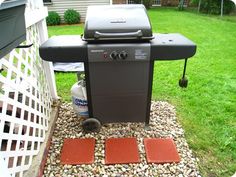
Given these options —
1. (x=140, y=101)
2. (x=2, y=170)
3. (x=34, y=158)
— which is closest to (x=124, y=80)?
(x=140, y=101)

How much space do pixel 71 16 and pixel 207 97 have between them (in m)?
7.43

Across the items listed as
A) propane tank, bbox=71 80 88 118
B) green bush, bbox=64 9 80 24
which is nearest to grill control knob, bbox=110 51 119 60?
propane tank, bbox=71 80 88 118

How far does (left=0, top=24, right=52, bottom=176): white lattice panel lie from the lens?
190cm

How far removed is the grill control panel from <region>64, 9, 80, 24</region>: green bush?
785 centimetres

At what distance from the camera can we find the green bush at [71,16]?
9.52 m

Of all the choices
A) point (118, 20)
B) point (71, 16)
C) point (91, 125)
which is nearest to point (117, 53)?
point (118, 20)

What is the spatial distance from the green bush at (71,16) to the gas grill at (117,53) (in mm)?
7339

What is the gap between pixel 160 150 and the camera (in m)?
2.50

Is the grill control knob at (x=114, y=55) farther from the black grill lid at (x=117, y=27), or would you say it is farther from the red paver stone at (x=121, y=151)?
the red paver stone at (x=121, y=151)

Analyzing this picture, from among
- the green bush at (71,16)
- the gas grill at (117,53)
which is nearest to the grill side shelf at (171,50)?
the gas grill at (117,53)

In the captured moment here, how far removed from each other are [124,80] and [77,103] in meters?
0.70

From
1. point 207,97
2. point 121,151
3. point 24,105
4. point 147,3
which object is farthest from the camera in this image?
point 147,3

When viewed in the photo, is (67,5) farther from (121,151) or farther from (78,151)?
(121,151)

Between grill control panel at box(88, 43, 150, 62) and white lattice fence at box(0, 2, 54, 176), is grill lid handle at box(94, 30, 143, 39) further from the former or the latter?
white lattice fence at box(0, 2, 54, 176)
